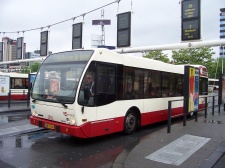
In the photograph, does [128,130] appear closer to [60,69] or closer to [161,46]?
[60,69]

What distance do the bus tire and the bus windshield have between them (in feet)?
8.21

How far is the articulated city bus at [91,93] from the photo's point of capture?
22.4ft

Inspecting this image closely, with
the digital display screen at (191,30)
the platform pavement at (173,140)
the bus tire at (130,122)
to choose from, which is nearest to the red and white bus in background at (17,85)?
the platform pavement at (173,140)

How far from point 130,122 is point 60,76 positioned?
3.02 m

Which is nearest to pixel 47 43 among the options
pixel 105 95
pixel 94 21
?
pixel 94 21

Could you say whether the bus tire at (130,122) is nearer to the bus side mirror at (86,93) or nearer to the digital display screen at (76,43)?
the bus side mirror at (86,93)

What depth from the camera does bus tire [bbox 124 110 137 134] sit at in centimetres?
860

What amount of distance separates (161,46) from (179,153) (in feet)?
34.8

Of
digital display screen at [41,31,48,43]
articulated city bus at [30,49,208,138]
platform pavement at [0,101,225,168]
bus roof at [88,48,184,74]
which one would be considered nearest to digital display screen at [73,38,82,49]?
digital display screen at [41,31,48,43]

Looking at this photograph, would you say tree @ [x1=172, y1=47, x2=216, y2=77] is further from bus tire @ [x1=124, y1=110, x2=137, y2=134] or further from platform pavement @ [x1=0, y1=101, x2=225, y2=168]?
bus tire @ [x1=124, y1=110, x2=137, y2=134]

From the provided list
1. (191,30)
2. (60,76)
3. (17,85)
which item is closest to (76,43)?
(191,30)

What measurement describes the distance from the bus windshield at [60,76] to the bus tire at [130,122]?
2.50 metres

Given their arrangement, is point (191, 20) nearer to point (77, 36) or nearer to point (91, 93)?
point (91, 93)

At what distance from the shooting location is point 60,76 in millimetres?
7328
